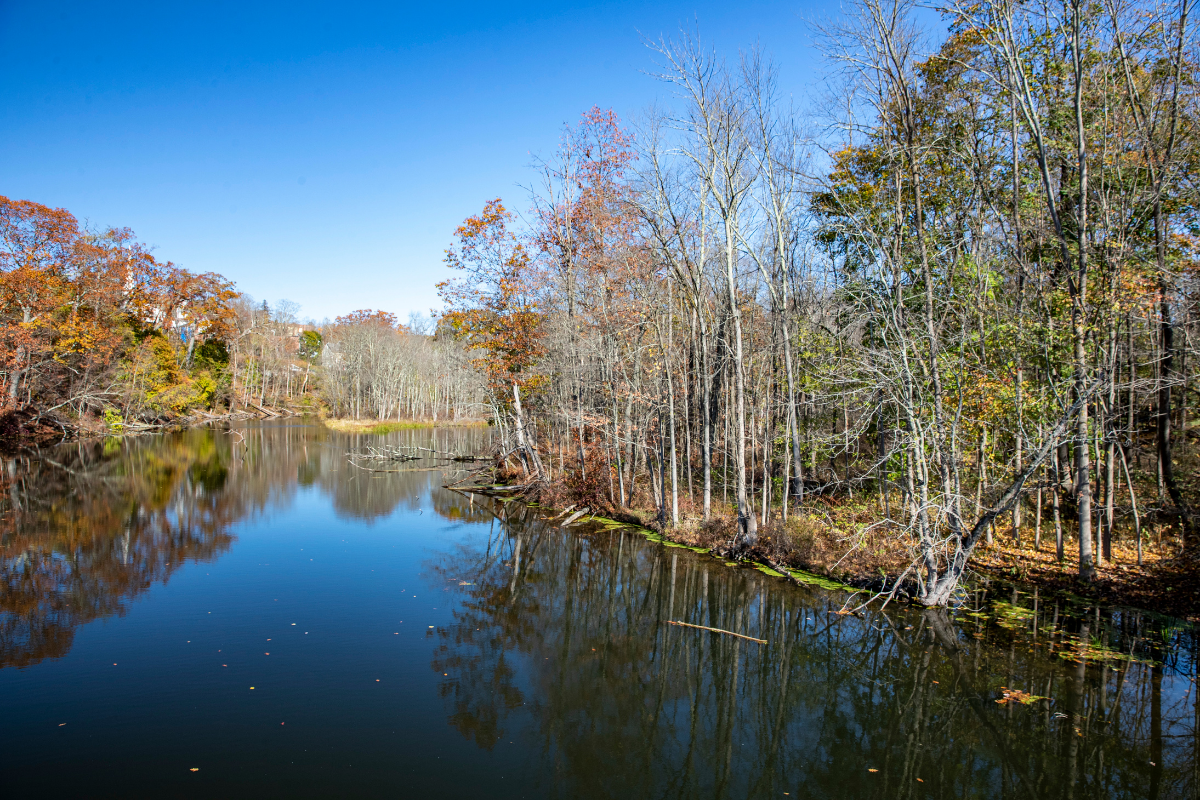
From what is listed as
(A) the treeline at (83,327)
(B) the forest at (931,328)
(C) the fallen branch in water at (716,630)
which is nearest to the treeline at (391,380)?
(A) the treeline at (83,327)

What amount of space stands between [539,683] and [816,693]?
12.0 ft

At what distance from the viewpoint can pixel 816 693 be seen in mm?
7770

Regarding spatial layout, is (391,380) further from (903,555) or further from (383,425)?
(903,555)

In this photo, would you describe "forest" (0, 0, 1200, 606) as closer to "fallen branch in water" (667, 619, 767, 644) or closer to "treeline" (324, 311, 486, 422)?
"fallen branch in water" (667, 619, 767, 644)

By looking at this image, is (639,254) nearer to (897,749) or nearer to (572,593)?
(572,593)

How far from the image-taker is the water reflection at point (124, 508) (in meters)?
9.91

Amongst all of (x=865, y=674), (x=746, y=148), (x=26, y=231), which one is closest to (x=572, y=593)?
(x=865, y=674)

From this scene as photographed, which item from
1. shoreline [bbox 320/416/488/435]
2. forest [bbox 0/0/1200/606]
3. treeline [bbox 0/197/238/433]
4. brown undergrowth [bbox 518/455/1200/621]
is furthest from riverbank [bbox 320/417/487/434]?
brown undergrowth [bbox 518/455/1200/621]

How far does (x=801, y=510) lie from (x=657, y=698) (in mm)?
9568

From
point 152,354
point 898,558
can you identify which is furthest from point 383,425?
point 898,558

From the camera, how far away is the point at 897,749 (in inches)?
256

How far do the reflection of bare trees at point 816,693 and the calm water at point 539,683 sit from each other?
4cm

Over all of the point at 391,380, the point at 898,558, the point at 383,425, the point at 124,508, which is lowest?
the point at 124,508

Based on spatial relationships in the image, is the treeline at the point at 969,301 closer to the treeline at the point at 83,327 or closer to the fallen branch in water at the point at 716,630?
the fallen branch in water at the point at 716,630
